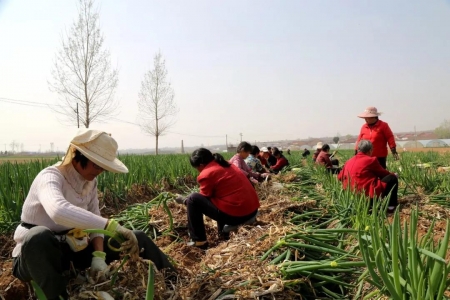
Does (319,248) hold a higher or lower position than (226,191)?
lower

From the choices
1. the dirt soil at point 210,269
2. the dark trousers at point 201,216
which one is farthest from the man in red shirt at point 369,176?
the dark trousers at point 201,216

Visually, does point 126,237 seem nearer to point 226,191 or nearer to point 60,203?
point 60,203

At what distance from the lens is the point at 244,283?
170 centimetres

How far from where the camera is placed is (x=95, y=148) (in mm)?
1669

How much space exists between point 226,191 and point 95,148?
145cm

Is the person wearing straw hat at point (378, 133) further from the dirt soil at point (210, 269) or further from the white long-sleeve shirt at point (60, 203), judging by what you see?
the white long-sleeve shirt at point (60, 203)

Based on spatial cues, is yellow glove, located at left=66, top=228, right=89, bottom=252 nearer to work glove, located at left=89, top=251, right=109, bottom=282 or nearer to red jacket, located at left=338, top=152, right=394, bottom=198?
work glove, located at left=89, top=251, right=109, bottom=282

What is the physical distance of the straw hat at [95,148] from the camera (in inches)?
65.1

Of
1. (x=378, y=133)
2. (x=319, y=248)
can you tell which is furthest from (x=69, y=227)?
(x=378, y=133)

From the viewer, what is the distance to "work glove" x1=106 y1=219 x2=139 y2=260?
4.92 feet

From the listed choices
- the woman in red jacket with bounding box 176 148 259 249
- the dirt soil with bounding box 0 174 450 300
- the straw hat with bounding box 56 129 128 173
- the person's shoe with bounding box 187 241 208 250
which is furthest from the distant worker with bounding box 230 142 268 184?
the straw hat with bounding box 56 129 128 173

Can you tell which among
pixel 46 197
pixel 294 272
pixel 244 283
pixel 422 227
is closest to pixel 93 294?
pixel 46 197

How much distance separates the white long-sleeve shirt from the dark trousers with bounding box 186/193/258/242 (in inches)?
38.8

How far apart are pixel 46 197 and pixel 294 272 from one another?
119cm
